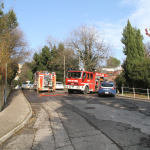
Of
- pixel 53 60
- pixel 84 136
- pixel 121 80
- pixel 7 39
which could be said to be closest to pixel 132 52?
pixel 121 80

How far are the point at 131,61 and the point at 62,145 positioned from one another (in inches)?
700

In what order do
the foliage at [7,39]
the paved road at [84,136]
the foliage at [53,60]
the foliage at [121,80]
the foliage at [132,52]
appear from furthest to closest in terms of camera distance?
the foliage at [53,60], the foliage at [121,80], the foliage at [132,52], the foliage at [7,39], the paved road at [84,136]

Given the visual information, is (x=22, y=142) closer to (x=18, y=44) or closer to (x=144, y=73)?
(x=144, y=73)

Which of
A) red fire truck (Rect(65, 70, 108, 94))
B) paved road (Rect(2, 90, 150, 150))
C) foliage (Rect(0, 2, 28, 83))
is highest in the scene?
foliage (Rect(0, 2, 28, 83))

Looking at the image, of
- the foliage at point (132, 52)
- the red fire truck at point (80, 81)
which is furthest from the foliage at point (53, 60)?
the foliage at point (132, 52)

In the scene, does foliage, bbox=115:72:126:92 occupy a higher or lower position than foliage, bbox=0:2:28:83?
lower

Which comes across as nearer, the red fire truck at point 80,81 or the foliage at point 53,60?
the red fire truck at point 80,81

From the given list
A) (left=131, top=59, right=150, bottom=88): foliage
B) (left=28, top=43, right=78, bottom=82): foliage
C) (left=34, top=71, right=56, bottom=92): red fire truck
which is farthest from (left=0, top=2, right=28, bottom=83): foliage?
(left=28, top=43, right=78, bottom=82): foliage

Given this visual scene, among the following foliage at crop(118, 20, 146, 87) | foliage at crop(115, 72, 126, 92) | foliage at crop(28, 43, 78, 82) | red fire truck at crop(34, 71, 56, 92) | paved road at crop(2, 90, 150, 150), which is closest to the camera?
paved road at crop(2, 90, 150, 150)

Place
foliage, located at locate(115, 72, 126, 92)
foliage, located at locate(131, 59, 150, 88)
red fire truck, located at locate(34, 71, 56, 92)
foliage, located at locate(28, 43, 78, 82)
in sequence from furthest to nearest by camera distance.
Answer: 1. foliage, located at locate(28, 43, 78, 82)
2. red fire truck, located at locate(34, 71, 56, 92)
3. foliage, located at locate(115, 72, 126, 92)
4. foliage, located at locate(131, 59, 150, 88)

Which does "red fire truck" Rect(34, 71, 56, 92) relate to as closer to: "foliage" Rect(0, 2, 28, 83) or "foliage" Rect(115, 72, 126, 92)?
"foliage" Rect(0, 2, 28, 83)

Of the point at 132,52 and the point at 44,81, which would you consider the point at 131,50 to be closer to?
the point at 132,52

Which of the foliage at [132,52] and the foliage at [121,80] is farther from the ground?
the foliage at [132,52]

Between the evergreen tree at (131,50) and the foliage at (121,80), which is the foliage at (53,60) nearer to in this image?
the foliage at (121,80)
